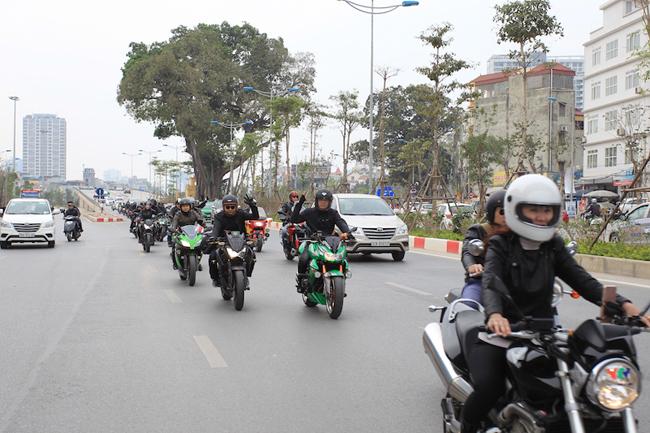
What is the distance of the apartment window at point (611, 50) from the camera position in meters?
60.6

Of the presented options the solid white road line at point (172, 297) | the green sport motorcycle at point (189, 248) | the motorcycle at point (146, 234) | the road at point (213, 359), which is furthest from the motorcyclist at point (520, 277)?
the motorcycle at point (146, 234)

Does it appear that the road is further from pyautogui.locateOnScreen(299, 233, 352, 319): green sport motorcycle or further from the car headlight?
the car headlight

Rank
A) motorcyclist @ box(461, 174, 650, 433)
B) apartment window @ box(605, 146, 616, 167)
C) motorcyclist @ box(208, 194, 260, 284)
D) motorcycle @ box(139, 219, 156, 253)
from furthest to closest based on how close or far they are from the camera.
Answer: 1. apartment window @ box(605, 146, 616, 167)
2. motorcycle @ box(139, 219, 156, 253)
3. motorcyclist @ box(208, 194, 260, 284)
4. motorcyclist @ box(461, 174, 650, 433)

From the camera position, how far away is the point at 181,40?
58469mm

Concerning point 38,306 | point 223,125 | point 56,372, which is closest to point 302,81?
point 223,125

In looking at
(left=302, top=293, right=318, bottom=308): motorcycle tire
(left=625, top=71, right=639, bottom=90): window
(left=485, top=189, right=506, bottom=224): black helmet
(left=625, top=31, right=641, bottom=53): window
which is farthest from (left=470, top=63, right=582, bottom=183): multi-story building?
(left=485, top=189, right=506, bottom=224): black helmet

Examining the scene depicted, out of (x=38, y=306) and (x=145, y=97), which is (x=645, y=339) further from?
(x=145, y=97)

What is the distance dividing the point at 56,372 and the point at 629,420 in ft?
16.3

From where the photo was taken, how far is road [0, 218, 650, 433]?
524cm

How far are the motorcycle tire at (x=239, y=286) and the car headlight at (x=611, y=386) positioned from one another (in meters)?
7.43

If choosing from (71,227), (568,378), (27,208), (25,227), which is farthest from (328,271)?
(71,227)

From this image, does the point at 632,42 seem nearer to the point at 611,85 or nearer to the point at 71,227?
the point at 611,85

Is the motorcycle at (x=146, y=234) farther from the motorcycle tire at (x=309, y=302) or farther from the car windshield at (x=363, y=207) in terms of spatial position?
the motorcycle tire at (x=309, y=302)

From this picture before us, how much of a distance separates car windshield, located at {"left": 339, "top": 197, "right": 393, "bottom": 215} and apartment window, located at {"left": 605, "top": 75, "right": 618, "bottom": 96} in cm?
4659
